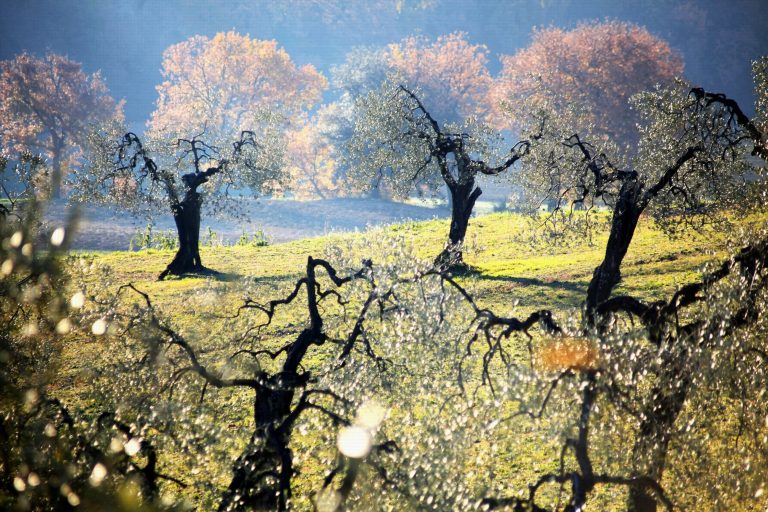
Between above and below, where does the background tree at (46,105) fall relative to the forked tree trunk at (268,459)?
above

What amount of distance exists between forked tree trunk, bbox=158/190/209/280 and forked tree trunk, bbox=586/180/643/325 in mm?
21886

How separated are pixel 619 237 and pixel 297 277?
1677 cm

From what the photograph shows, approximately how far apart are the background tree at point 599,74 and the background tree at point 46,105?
43556 mm

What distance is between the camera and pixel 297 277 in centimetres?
3238

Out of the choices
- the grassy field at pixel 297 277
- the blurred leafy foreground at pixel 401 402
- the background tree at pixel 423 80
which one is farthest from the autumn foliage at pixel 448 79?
the blurred leafy foreground at pixel 401 402

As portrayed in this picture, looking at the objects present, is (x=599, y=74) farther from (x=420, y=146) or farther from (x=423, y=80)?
(x=420, y=146)

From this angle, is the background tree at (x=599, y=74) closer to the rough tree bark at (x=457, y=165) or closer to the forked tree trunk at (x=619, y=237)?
the rough tree bark at (x=457, y=165)

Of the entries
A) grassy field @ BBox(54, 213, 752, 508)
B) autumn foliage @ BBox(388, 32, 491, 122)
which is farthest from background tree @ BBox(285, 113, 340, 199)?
grassy field @ BBox(54, 213, 752, 508)

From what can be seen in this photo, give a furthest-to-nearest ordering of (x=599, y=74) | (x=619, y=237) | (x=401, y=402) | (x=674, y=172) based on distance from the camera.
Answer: (x=599, y=74), (x=619, y=237), (x=674, y=172), (x=401, y=402)

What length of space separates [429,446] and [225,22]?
143 meters

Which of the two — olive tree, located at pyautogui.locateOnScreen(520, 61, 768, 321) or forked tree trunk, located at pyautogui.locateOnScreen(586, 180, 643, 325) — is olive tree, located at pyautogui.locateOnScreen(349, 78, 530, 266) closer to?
olive tree, located at pyautogui.locateOnScreen(520, 61, 768, 321)

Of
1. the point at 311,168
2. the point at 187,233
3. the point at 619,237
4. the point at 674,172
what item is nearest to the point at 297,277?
the point at 187,233

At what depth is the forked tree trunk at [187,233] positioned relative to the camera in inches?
1375

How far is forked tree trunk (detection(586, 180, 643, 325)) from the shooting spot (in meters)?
19.2
